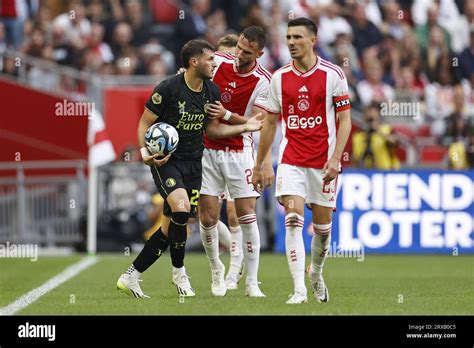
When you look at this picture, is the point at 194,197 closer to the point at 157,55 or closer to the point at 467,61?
the point at 157,55

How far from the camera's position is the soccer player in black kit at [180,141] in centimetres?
1210

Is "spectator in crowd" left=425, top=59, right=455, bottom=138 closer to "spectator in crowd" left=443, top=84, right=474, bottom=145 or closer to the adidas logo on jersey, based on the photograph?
"spectator in crowd" left=443, top=84, right=474, bottom=145

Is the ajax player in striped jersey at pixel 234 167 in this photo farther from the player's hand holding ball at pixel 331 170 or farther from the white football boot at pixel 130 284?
the player's hand holding ball at pixel 331 170

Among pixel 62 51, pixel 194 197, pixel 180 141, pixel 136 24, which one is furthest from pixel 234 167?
pixel 136 24

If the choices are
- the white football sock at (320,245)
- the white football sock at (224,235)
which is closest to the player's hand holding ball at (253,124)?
the white football sock at (320,245)

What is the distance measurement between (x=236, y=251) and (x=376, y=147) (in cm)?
806

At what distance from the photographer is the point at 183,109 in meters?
12.2

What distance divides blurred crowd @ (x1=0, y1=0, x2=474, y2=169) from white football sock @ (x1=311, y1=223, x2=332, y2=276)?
11510 mm

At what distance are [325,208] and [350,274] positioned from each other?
4.60 meters

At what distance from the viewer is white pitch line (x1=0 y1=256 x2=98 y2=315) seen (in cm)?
1157

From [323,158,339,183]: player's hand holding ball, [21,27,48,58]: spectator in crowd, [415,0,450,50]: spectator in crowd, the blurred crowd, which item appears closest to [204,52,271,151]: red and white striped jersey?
[323,158,339,183]: player's hand holding ball

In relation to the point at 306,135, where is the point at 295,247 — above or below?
below

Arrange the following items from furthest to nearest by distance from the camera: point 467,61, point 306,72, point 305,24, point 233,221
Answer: point 467,61 < point 233,221 < point 306,72 < point 305,24
